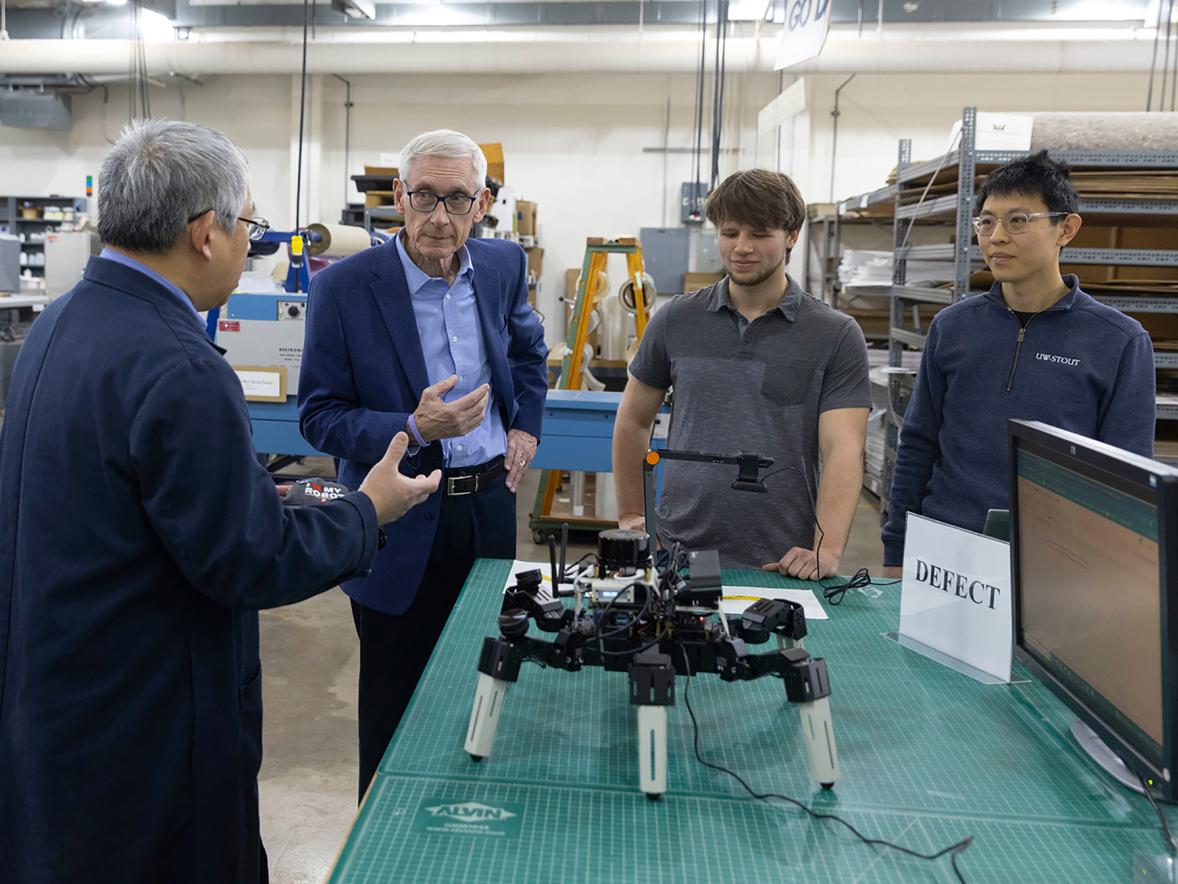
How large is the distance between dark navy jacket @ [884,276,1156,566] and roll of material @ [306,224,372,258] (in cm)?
266

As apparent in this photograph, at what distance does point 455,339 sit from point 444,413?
0.27m

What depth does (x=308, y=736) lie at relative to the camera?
9.27 ft

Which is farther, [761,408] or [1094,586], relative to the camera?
[761,408]

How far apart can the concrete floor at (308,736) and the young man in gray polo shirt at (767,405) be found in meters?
0.90

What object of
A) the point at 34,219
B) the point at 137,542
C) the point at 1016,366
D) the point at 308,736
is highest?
the point at 34,219

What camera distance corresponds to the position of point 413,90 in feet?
27.3

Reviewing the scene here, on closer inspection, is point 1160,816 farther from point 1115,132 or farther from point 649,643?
point 1115,132

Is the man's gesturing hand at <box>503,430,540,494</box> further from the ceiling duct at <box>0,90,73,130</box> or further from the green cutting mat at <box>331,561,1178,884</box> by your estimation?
the ceiling duct at <box>0,90,73,130</box>

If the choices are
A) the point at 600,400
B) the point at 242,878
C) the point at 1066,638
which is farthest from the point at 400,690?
the point at 600,400

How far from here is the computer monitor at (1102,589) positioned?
2.84ft

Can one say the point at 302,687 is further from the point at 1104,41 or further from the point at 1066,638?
the point at 1104,41

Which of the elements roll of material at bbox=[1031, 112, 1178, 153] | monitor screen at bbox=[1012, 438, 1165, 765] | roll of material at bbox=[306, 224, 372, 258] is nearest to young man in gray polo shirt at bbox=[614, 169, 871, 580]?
monitor screen at bbox=[1012, 438, 1165, 765]

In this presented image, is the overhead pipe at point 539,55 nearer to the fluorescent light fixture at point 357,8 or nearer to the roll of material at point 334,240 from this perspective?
the fluorescent light fixture at point 357,8

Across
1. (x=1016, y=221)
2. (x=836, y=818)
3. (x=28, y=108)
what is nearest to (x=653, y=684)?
(x=836, y=818)
